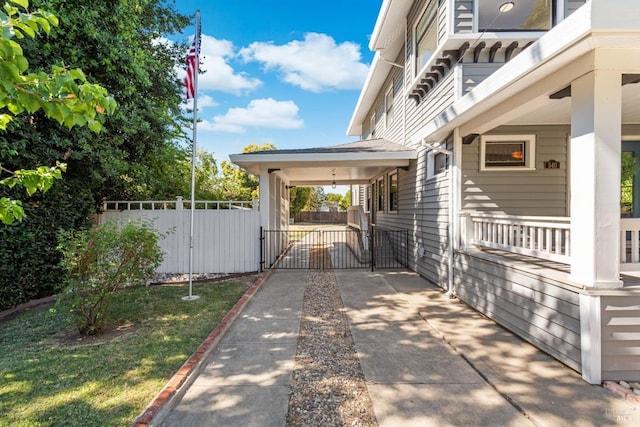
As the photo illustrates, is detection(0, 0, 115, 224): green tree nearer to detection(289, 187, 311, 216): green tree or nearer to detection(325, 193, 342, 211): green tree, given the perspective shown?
detection(289, 187, 311, 216): green tree

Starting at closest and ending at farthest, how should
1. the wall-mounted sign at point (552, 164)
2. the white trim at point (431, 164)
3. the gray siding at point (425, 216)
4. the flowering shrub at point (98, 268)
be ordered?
the flowering shrub at point (98, 268) < the wall-mounted sign at point (552, 164) < the gray siding at point (425, 216) < the white trim at point (431, 164)

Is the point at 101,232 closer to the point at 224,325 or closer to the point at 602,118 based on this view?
the point at 224,325

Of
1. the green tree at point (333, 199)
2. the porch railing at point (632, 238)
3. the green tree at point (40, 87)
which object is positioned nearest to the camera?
the green tree at point (40, 87)

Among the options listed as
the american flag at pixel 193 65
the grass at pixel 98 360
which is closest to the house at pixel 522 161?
the american flag at pixel 193 65

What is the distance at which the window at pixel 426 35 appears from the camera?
253 inches

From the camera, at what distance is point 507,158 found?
5.77m

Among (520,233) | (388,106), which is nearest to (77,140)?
(520,233)

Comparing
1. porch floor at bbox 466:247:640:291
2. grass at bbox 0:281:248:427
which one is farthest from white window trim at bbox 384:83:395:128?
grass at bbox 0:281:248:427

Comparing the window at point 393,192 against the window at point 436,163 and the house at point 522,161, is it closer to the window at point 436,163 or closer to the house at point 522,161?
the house at point 522,161

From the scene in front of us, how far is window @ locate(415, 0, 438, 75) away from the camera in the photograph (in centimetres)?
643

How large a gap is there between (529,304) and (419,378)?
179 cm

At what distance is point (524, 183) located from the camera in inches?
227

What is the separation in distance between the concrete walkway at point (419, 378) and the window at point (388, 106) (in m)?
7.75

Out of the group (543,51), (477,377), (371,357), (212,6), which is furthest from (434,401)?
(212,6)
